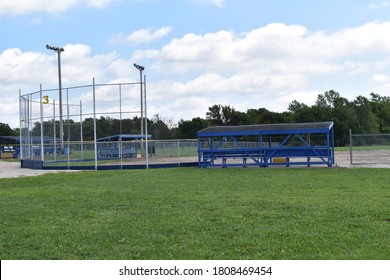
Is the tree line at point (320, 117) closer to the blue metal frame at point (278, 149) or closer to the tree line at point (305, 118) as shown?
the tree line at point (305, 118)

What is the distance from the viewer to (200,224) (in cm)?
892

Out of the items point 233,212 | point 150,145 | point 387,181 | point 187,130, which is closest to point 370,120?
point 187,130

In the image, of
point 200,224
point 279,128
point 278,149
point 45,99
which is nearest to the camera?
point 200,224

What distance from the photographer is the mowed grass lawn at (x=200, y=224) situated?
6.91 m

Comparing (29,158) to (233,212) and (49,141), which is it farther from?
(233,212)

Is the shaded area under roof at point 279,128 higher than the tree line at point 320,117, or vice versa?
the tree line at point 320,117

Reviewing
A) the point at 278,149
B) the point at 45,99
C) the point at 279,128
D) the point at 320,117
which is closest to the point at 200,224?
the point at 278,149

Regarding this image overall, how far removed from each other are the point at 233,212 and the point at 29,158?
27126mm

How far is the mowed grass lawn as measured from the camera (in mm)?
6910

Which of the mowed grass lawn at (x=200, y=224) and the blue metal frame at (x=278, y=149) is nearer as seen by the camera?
the mowed grass lawn at (x=200, y=224)

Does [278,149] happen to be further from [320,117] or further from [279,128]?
[320,117]

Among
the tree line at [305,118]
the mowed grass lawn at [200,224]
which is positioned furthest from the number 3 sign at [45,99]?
the tree line at [305,118]

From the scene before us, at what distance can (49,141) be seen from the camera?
3803cm

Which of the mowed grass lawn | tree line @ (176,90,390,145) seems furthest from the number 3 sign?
tree line @ (176,90,390,145)
